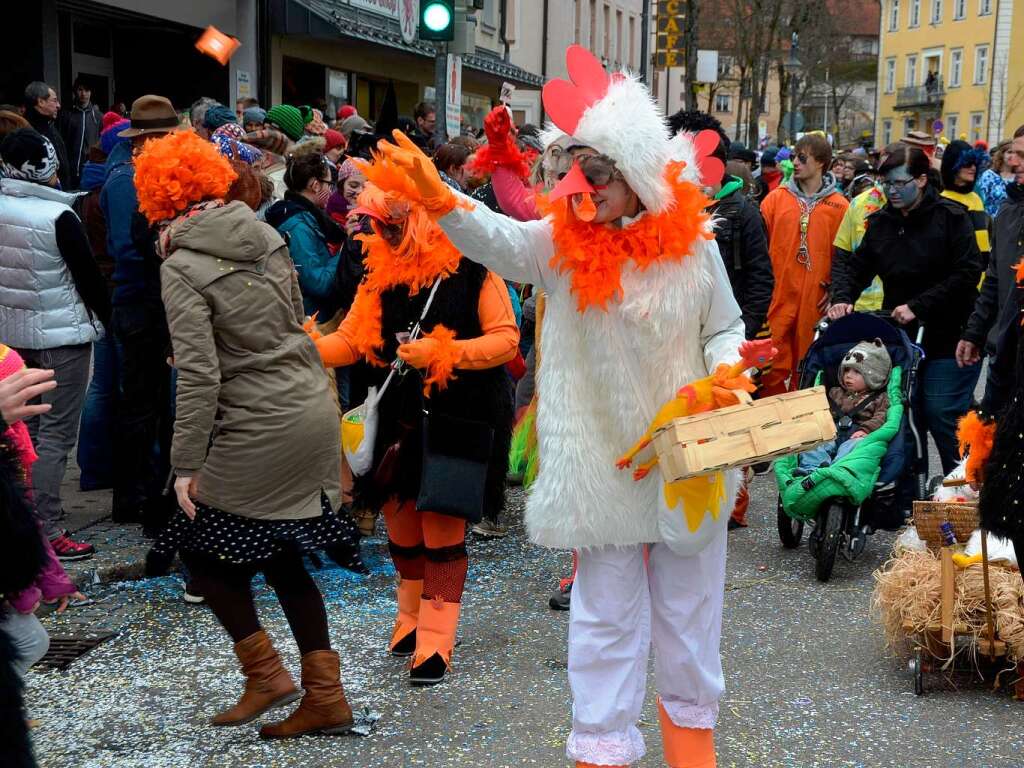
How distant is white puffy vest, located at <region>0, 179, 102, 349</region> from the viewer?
19.0 ft

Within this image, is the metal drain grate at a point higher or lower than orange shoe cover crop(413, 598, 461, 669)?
lower

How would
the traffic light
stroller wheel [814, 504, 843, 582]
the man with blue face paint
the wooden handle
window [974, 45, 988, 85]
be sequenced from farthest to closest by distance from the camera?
window [974, 45, 988, 85] → the traffic light → the man with blue face paint → stroller wheel [814, 504, 843, 582] → the wooden handle

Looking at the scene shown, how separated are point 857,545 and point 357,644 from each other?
8.78 ft

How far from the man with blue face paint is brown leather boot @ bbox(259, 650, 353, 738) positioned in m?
4.27

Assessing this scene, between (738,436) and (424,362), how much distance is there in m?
1.66

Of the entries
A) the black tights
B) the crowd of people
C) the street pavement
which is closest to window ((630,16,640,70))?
the crowd of people

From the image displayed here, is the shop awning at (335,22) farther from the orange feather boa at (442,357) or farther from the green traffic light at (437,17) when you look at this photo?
the orange feather boa at (442,357)

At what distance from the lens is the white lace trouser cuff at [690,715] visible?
348cm

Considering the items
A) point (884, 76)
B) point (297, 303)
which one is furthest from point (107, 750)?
point (884, 76)

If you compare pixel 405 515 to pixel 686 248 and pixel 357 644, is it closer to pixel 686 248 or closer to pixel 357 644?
pixel 357 644

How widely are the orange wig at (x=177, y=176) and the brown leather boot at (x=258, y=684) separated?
1.45 meters

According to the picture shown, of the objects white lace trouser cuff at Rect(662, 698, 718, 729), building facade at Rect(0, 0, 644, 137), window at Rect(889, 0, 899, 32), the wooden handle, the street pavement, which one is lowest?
the street pavement

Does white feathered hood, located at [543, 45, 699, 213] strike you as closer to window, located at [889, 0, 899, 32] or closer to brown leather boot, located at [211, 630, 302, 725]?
brown leather boot, located at [211, 630, 302, 725]

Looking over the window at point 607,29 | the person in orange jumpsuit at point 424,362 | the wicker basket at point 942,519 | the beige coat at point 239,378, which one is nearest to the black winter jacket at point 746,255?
the wicker basket at point 942,519
